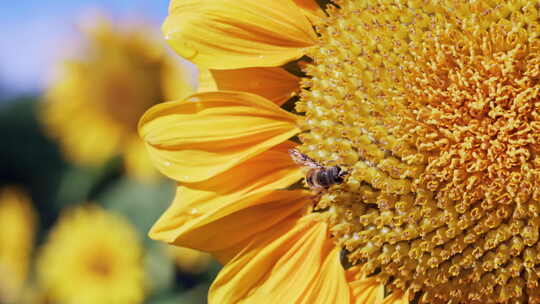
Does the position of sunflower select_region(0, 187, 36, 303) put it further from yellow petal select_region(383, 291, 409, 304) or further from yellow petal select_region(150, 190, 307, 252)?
yellow petal select_region(383, 291, 409, 304)

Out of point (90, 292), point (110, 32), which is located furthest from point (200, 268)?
point (110, 32)

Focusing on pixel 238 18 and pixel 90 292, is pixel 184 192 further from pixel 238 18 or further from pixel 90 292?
pixel 90 292

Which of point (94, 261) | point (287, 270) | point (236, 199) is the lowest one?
point (94, 261)

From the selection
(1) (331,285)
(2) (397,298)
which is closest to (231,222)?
(1) (331,285)

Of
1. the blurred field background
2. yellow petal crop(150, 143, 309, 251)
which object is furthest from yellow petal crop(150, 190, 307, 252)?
the blurred field background

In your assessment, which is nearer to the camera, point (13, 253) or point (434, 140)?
point (434, 140)

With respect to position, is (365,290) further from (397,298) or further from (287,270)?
(287,270)
